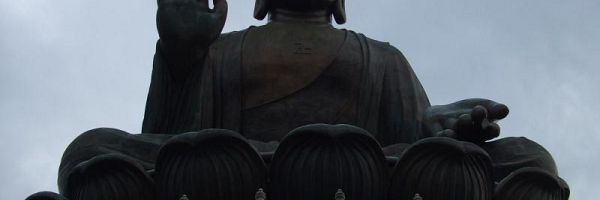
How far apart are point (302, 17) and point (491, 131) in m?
2.09

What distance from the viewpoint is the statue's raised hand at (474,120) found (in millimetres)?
11227

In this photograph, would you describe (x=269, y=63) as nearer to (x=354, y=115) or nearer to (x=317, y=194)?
(x=354, y=115)

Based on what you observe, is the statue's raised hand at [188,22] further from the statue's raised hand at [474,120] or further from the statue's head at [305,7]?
the statue's raised hand at [474,120]

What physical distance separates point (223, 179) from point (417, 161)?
1.12m

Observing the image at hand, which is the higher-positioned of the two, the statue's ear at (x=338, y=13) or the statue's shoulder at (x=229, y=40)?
the statue's ear at (x=338, y=13)

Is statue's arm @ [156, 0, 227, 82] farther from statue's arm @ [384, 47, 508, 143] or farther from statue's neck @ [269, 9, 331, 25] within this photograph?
statue's arm @ [384, 47, 508, 143]

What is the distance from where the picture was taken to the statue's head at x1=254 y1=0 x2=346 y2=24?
42.0 feet

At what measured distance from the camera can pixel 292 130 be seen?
11000 millimetres

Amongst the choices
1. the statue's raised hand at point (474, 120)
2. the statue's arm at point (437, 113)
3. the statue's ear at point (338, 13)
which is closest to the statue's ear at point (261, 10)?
the statue's ear at point (338, 13)

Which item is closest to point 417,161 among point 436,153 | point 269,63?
point 436,153

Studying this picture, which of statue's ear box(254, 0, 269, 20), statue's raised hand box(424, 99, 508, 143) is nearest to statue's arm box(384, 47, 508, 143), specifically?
statue's raised hand box(424, 99, 508, 143)

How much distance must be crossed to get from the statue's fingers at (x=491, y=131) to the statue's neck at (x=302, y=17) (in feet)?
6.43

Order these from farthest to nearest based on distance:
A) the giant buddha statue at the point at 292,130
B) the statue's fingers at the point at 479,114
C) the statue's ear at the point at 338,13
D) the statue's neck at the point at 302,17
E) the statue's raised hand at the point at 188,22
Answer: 1. the statue's ear at the point at 338,13
2. the statue's neck at the point at 302,17
3. the statue's raised hand at the point at 188,22
4. the statue's fingers at the point at 479,114
5. the giant buddha statue at the point at 292,130

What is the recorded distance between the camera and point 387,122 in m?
12.1
